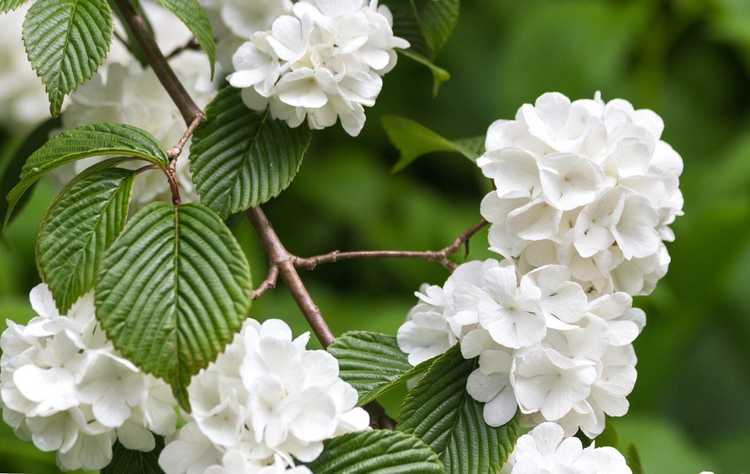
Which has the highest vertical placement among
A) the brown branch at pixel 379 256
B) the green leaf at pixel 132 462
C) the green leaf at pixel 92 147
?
the green leaf at pixel 92 147

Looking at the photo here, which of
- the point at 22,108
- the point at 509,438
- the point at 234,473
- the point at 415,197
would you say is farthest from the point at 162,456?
the point at 415,197

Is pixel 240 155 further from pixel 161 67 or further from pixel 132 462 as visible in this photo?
pixel 132 462

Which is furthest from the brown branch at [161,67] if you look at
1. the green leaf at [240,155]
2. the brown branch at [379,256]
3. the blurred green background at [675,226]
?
the blurred green background at [675,226]

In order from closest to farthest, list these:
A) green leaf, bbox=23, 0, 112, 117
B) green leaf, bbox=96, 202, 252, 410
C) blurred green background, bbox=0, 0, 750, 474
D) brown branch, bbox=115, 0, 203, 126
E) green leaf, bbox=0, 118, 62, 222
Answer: green leaf, bbox=96, 202, 252, 410, green leaf, bbox=23, 0, 112, 117, brown branch, bbox=115, 0, 203, 126, green leaf, bbox=0, 118, 62, 222, blurred green background, bbox=0, 0, 750, 474

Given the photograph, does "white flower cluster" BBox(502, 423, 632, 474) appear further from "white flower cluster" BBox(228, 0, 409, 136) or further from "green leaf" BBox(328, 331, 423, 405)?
"white flower cluster" BBox(228, 0, 409, 136)

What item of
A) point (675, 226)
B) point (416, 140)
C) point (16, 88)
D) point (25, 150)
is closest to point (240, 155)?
point (416, 140)

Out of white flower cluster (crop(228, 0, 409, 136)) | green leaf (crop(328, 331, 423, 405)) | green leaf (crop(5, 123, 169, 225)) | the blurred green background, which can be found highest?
white flower cluster (crop(228, 0, 409, 136))

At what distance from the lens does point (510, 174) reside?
0.74m

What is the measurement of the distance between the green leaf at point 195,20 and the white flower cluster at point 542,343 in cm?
21

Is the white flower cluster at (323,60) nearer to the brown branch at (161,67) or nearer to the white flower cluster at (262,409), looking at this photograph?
the brown branch at (161,67)

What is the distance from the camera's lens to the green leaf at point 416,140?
2.99 feet

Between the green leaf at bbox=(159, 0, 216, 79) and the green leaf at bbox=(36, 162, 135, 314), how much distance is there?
10 cm

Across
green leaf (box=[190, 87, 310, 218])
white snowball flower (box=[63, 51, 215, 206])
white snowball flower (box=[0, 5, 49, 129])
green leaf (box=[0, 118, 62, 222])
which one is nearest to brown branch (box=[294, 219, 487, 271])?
green leaf (box=[190, 87, 310, 218])

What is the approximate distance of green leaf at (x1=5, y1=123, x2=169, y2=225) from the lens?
2.24ft
